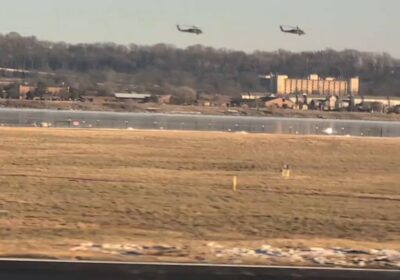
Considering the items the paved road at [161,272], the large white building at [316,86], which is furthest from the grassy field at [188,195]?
the large white building at [316,86]

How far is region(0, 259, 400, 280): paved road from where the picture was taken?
284 inches

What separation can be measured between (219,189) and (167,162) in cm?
1024

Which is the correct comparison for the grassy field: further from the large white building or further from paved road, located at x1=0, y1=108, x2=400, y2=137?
the large white building

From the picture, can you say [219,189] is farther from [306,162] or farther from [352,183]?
[306,162]

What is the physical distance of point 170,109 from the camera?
5487 inches

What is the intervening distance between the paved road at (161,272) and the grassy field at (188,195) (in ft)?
11.1

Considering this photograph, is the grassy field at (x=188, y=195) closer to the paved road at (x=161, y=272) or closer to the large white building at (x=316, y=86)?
the paved road at (x=161, y=272)

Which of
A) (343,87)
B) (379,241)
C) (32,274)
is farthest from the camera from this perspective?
(343,87)

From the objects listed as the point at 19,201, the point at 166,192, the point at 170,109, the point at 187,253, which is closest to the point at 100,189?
the point at 166,192

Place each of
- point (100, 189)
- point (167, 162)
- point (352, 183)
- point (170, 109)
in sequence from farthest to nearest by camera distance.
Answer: point (170, 109) < point (167, 162) < point (352, 183) < point (100, 189)

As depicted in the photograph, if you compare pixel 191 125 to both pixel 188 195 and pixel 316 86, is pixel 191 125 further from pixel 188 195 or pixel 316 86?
pixel 316 86

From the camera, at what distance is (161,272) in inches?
290

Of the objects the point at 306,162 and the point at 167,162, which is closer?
the point at 167,162

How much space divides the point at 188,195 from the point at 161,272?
45.9 feet
